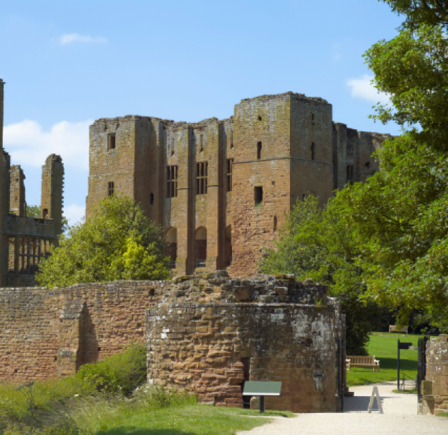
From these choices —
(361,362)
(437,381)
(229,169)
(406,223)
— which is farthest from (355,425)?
(229,169)

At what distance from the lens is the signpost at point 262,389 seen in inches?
610

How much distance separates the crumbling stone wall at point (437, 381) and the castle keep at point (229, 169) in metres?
43.3

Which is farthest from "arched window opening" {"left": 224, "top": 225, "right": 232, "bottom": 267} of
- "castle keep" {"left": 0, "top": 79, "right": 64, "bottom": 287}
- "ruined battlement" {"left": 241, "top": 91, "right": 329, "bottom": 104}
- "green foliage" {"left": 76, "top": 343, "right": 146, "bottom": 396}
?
"green foliage" {"left": 76, "top": 343, "right": 146, "bottom": 396}

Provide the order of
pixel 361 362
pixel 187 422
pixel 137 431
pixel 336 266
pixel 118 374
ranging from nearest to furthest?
pixel 137 431, pixel 187 422, pixel 118 374, pixel 361 362, pixel 336 266

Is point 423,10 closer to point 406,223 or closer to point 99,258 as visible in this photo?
point 406,223

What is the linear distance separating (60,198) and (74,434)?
48739mm

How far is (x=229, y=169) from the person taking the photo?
227 feet

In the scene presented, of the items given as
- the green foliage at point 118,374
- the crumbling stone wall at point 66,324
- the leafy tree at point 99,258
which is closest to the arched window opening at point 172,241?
the leafy tree at point 99,258

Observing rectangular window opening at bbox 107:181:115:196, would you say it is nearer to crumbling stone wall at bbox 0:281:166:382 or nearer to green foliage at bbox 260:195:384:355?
green foliage at bbox 260:195:384:355

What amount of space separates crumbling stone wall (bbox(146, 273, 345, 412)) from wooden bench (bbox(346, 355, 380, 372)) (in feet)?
52.3

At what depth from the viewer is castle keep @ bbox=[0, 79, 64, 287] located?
5741 centimetres

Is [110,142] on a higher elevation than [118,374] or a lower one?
higher

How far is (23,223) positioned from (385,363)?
30219mm

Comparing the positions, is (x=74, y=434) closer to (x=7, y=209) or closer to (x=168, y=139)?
(x=7, y=209)
